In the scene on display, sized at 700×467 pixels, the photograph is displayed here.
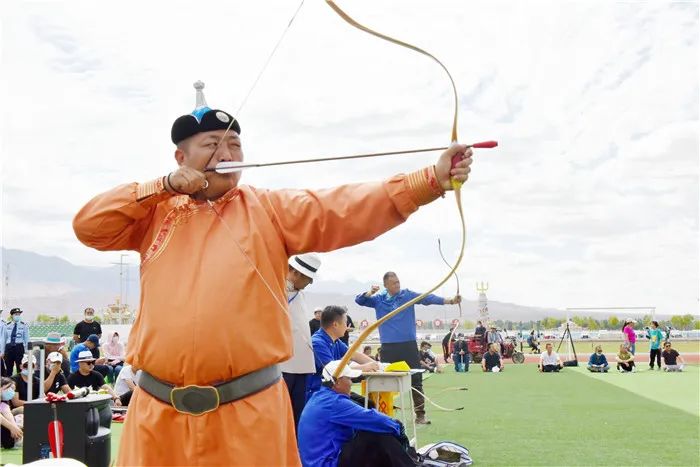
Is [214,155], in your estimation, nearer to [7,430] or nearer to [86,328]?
[7,430]

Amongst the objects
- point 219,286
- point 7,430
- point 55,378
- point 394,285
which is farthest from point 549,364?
point 219,286

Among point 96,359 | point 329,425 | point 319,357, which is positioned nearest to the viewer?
point 329,425

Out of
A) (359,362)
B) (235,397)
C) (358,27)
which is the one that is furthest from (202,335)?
(359,362)

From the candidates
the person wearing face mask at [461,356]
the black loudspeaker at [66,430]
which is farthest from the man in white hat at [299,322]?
the person wearing face mask at [461,356]

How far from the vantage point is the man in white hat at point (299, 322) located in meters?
4.89

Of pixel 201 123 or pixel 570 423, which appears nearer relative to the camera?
pixel 201 123

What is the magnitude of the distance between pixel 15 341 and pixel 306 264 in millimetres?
9167

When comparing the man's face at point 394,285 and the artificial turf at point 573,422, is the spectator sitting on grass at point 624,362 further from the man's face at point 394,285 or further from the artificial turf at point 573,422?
the man's face at point 394,285

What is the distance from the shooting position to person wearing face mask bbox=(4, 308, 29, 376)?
11992 mm

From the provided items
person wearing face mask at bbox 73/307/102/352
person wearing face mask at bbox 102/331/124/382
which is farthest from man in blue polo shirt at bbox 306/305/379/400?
person wearing face mask at bbox 102/331/124/382

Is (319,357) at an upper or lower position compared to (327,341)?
lower

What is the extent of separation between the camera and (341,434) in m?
4.83

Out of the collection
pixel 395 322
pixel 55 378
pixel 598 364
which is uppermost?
pixel 395 322

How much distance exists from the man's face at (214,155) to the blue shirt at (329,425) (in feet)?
8.11
